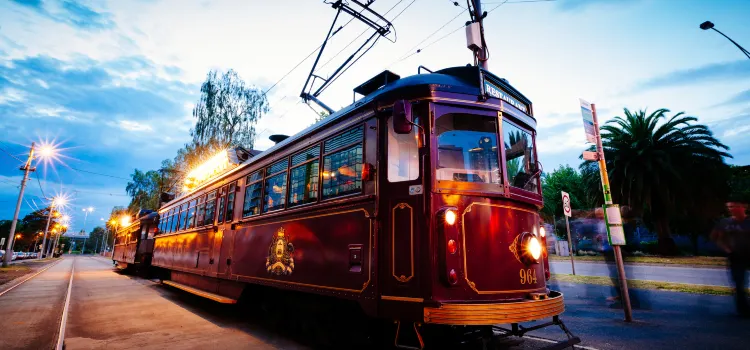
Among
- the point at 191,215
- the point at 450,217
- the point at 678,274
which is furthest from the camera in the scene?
the point at 678,274

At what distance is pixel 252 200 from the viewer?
263 inches

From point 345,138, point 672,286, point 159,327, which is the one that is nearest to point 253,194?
point 159,327

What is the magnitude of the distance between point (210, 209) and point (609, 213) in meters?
8.55

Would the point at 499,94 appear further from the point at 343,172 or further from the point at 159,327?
the point at 159,327

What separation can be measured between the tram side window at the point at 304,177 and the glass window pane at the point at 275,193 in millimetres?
263

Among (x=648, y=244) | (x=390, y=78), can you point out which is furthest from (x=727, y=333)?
(x=648, y=244)

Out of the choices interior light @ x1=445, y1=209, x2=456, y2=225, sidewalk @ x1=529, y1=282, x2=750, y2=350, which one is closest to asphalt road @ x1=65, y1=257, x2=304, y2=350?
interior light @ x1=445, y1=209, x2=456, y2=225

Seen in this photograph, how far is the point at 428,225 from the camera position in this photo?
3477 mm

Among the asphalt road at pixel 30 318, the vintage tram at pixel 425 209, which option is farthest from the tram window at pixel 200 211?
the vintage tram at pixel 425 209

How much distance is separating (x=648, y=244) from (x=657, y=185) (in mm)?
15903

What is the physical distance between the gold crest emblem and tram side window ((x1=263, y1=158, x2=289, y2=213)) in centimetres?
51

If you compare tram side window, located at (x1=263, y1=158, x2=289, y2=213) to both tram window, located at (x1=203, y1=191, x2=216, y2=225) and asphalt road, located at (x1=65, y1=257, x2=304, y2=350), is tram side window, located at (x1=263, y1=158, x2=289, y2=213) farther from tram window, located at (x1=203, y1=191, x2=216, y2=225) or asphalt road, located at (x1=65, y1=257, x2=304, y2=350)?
tram window, located at (x1=203, y1=191, x2=216, y2=225)

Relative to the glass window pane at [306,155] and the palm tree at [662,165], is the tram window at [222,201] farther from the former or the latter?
the palm tree at [662,165]

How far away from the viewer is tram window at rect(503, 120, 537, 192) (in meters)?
4.13
